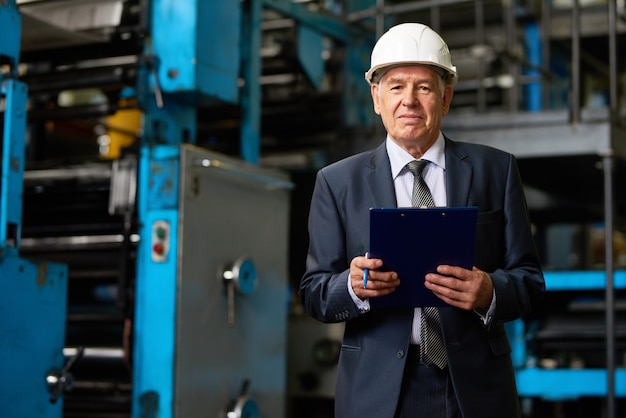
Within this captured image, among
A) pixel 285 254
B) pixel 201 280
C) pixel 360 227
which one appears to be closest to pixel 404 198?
pixel 360 227

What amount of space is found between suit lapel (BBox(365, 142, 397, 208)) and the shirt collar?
0.02 metres

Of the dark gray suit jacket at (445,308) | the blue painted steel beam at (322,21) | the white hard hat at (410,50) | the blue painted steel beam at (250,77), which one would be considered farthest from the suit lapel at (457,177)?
the blue painted steel beam at (322,21)

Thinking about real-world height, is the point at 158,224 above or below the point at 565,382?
above

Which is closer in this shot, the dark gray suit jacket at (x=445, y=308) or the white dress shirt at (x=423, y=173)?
the dark gray suit jacket at (x=445, y=308)

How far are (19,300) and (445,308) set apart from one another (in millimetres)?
1832

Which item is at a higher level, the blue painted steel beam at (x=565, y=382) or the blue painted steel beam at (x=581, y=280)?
the blue painted steel beam at (x=581, y=280)

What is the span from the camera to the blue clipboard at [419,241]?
1.94 metres

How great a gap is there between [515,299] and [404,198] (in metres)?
0.39

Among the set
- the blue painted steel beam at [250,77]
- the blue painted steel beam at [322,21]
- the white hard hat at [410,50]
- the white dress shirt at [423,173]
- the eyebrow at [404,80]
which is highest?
the blue painted steel beam at [322,21]

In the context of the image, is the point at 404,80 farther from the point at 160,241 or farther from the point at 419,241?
the point at 160,241

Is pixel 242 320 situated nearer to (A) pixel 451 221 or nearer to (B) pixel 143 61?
(B) pixel 143 61

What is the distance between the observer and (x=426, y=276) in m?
2.02

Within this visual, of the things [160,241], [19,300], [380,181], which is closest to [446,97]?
[380,181]

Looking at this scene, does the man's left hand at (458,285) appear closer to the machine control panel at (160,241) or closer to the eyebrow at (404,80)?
the eyebrow at (404,80)
